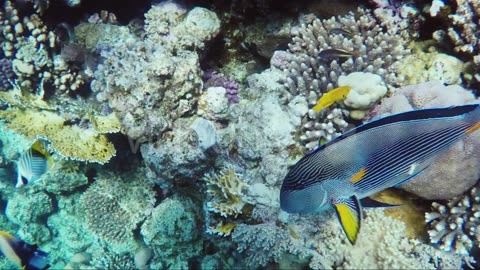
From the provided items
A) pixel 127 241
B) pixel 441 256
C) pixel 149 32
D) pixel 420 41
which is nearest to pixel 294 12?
pixel 420 41

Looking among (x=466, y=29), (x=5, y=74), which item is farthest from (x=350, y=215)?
(x=5, y=74)

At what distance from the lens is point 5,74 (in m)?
4.54

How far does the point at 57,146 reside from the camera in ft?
12.7

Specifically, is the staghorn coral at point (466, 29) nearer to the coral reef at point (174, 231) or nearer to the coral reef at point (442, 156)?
the coral reef at point (442, 156)

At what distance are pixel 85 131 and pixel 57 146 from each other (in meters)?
0.37

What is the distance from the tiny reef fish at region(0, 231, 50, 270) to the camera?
3494 millimetres

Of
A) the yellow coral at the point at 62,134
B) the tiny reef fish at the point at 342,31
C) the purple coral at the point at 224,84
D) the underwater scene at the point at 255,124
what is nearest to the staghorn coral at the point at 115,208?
the underwater scene at the point at 255,124

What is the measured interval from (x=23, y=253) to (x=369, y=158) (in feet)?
12.5

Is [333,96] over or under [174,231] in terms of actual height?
over

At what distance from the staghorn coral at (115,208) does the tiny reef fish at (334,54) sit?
10.3ft

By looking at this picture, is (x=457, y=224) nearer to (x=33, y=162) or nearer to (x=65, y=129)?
(x=33, y=162)

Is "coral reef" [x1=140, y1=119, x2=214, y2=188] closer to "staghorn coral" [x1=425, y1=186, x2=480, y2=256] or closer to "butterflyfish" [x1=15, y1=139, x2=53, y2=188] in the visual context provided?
"butterflyfish" [x1=15, y1=139, x2=53, y2=188]

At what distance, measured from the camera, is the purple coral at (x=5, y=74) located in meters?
4.49

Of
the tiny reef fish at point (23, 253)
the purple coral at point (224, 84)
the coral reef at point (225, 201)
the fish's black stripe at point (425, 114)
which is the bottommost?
the tiny reef fish at point (23, 253)
